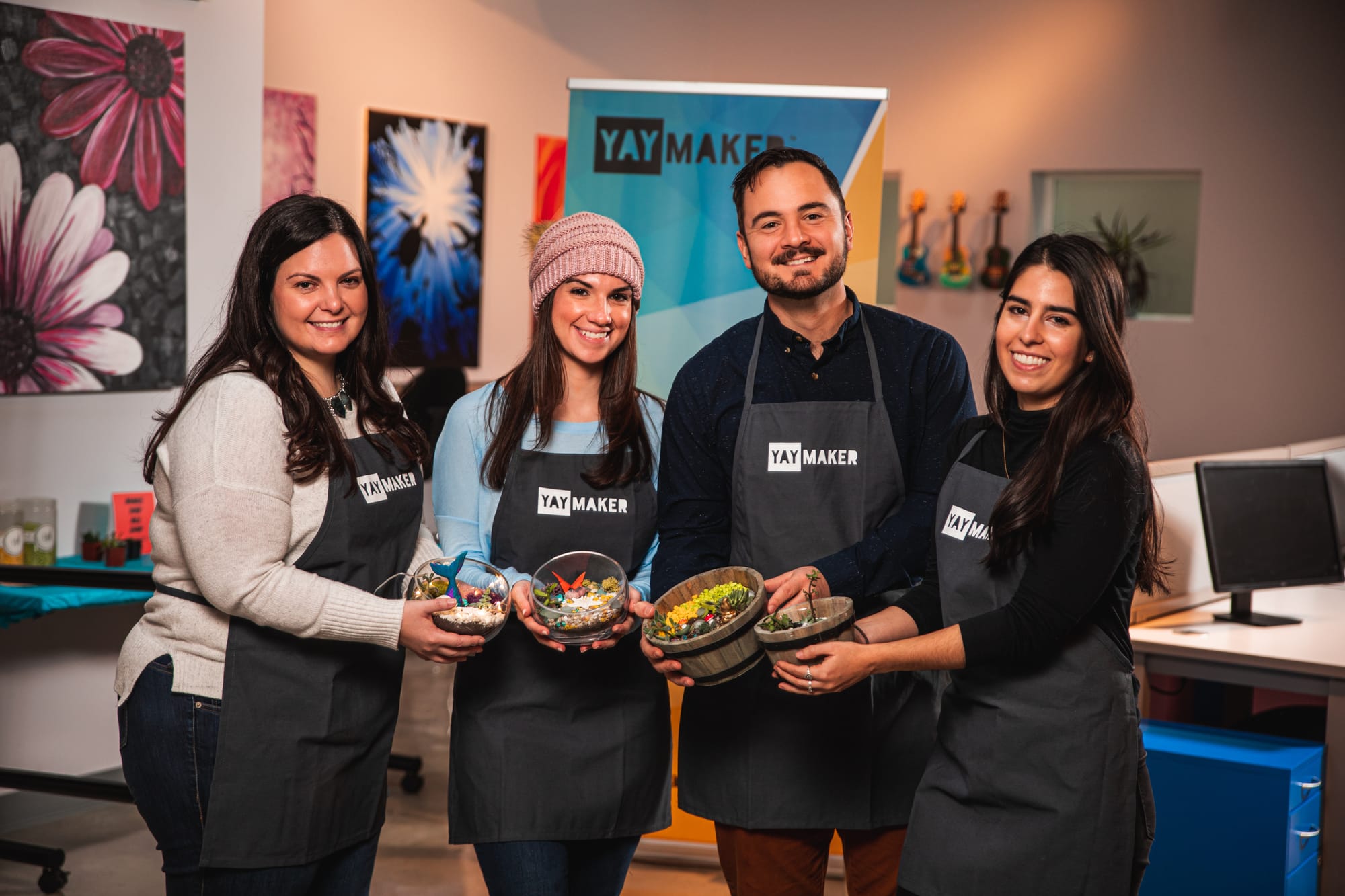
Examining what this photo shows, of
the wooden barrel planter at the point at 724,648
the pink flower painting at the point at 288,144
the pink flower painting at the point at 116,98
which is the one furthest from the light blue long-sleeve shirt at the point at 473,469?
the pink flower painting at the point at 288,144

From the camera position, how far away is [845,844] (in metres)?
2.24

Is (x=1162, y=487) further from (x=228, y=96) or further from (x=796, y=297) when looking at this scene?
(x=228, y=96)

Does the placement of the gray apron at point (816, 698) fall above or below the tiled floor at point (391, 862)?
above

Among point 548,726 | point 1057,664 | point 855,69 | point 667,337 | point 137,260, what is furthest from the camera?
point 855,69

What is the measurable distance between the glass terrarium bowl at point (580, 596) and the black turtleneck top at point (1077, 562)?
0.55m

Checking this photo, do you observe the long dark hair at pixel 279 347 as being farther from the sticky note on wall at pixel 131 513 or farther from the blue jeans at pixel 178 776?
the sticky note on wall at pixel 131 513

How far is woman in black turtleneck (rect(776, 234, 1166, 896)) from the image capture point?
176 cm

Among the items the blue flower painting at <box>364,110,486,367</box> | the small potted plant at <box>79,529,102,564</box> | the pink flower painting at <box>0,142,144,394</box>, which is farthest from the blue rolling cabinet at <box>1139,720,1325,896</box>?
the blue flower painting at <box>364,110,486,367</box>

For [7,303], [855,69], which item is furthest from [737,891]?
[855,69]

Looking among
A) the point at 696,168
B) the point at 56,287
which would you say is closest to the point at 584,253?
the point at 696,168

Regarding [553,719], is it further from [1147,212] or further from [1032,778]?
[1147,212]

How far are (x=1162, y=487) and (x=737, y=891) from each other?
2.17 metres

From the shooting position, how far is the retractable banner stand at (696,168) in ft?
11.6

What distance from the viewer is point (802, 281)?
2164 mm
